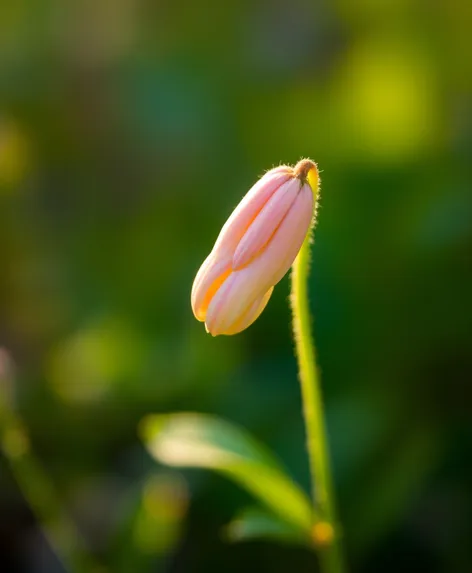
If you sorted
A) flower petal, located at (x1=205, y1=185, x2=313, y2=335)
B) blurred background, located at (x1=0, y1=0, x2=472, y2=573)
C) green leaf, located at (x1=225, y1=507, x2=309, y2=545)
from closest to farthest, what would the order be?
flower petal, located at (x1=205, y1=185, x2=313, y2=335), green leaf, located at (x1=225, y1=507, x2=309, y2=545), blurred background, located at (x1=0, y1=0, x2=472, y2=573)

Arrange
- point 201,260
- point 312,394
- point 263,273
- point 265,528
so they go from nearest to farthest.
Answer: point 263,273 < point 312,394 < point 265,528 < point 201,260

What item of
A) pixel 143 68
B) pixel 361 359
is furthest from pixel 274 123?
pixel 361 359

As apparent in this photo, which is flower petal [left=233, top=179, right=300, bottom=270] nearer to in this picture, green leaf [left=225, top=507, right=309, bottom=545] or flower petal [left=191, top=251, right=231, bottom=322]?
flower petal [left=191, top=251, right=231, bottom=322]

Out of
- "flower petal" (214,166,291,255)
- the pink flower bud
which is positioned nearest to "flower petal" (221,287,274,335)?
the pink flower bud

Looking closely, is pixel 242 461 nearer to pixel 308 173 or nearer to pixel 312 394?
pixel 312 394

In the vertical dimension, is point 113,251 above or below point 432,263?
above

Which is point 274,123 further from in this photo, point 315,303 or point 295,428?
point 295,428

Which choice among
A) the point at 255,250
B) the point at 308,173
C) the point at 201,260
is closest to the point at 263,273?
the point at 255,250
